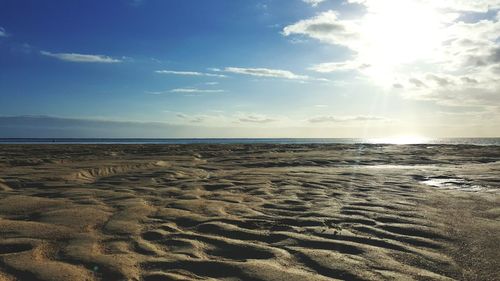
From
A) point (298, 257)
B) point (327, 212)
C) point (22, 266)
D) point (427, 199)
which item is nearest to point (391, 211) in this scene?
point (327, 212)

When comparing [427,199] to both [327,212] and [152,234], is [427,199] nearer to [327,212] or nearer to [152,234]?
[327,212]

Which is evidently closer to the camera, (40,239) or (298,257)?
(298,257)

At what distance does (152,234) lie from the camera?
4414 millimetres

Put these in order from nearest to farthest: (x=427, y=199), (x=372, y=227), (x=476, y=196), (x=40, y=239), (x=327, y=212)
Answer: (x=40, y=239) < (x=372, y=227) < (x=327, y=212) < (x=427, y=199) < (x=476, y=196)

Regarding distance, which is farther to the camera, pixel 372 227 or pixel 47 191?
pixel 47 191

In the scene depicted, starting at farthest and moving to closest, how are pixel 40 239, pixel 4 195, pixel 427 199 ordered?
pixel 427 199 → pixel 4 195 → pixel 40 239

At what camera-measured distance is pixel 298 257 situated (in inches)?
146

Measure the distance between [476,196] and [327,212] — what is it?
3938mm

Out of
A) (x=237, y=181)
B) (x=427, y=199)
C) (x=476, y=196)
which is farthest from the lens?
(x=237, y=181)

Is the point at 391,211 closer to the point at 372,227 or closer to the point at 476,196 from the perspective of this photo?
the point at 372,227

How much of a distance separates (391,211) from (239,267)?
3403mm

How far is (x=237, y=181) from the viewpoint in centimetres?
934

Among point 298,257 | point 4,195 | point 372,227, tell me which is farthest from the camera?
point 4,195

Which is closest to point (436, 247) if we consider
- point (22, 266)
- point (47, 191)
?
point (22, 266)
